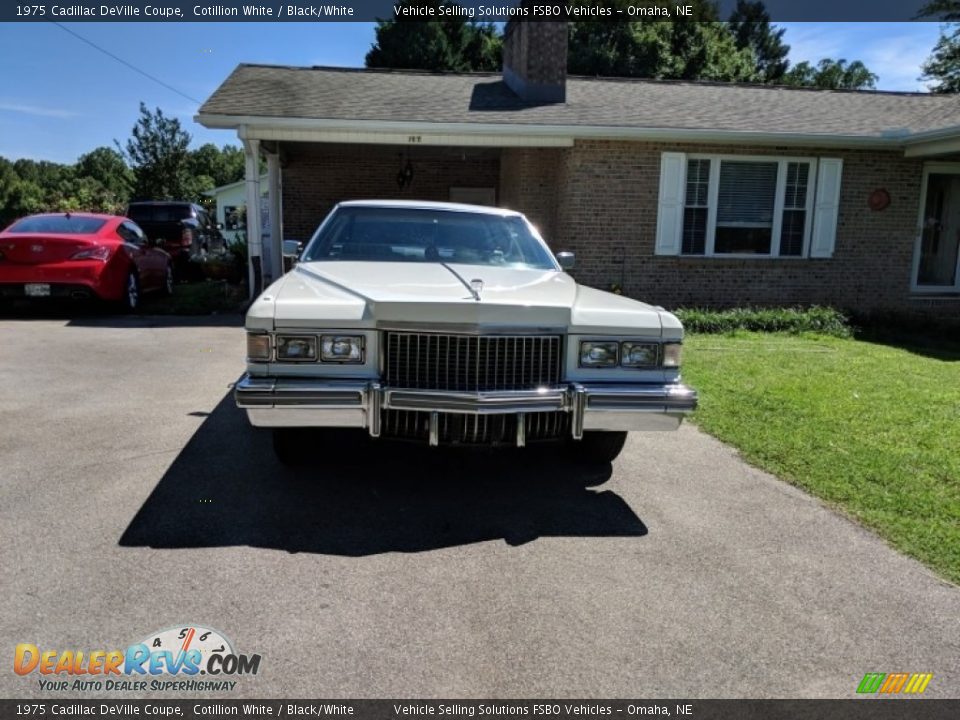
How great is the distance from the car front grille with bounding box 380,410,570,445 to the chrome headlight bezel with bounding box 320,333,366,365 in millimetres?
309

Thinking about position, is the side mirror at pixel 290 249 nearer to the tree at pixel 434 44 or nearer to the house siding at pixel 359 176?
the house siding at pixel 359 176

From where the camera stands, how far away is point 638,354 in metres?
3.91

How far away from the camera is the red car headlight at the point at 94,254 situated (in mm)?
10102

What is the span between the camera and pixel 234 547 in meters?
3.37

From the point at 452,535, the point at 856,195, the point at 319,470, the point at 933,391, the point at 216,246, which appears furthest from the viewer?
the point at 216,246

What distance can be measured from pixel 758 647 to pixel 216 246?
15922mm

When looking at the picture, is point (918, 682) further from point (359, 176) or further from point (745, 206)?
point (359, 176)

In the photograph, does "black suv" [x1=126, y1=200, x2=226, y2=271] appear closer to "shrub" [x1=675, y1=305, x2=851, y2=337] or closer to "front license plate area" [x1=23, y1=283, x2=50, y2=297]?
"front license plate area" [x1=23, y1=283, x2=50, y2=297]

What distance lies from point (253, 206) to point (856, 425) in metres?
8.87

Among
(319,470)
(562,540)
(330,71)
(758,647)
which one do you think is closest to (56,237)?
(330,71)

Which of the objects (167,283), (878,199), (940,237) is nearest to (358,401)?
(167,283)

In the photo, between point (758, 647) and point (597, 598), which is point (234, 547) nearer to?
point (597, 598)

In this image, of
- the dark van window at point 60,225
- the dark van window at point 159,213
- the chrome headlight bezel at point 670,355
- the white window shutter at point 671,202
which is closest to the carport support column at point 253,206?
the dark van window at point 60,225

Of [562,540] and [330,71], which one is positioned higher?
[330,71]
